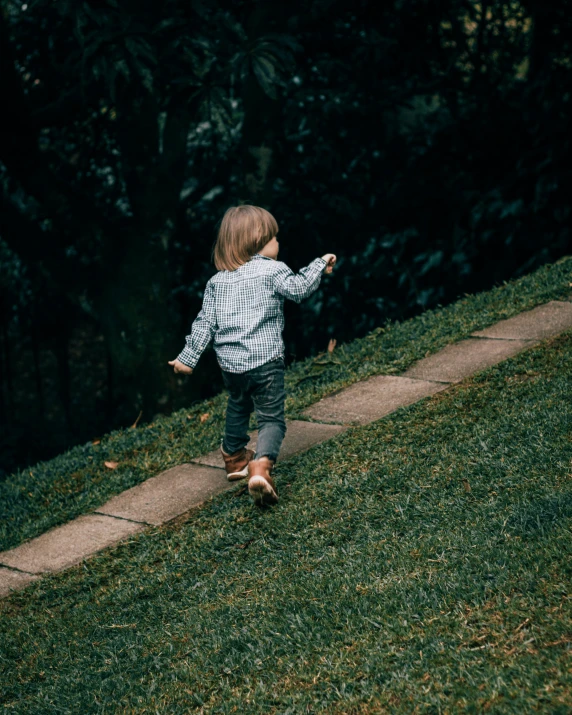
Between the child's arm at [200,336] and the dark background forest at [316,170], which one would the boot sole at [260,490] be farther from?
the dark background forest at [316,170]

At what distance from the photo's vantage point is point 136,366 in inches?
302

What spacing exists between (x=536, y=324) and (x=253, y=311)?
210 cm

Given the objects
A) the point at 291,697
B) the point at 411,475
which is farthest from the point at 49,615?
the point at 411,475

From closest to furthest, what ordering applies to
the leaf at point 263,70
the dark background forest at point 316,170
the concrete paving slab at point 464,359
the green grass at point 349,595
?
1. the green grass at point 349,595
2. the concrete paving slab at point 464,359
3. the leaf at point 263,70
4. the dark background forest at point 316,170

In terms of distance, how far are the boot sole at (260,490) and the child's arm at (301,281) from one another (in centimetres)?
80

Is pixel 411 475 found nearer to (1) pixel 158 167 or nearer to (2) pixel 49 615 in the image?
(2) pixel 49 615

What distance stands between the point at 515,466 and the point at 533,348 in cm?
149

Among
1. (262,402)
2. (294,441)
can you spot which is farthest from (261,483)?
(294,441)

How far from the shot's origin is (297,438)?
440cm

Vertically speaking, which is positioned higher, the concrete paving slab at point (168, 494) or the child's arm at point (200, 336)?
the child's arm at point (200, 336)

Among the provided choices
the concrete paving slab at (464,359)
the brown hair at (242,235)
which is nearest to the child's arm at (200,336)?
the brown hair at (242,235)

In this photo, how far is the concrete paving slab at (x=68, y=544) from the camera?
3.69m

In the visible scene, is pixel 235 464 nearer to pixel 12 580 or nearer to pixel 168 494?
pixel 168 494

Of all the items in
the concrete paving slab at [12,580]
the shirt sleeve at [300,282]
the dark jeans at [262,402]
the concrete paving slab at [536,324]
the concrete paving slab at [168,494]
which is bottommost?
the concrete paving slab at [12,580]
